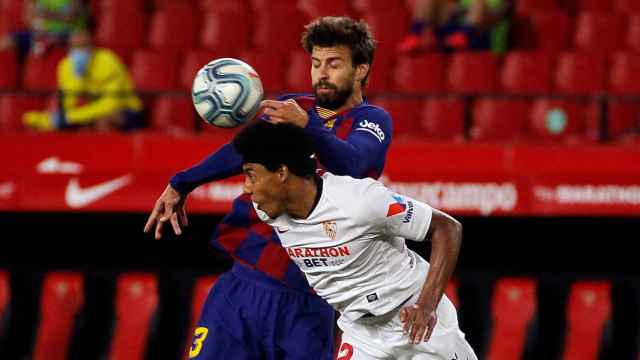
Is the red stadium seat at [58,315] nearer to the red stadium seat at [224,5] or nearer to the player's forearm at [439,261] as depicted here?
the red stadium seat at [224,5]

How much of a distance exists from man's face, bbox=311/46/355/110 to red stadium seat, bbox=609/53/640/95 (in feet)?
14.5

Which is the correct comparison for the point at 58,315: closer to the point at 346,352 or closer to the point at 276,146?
the point at 346,352

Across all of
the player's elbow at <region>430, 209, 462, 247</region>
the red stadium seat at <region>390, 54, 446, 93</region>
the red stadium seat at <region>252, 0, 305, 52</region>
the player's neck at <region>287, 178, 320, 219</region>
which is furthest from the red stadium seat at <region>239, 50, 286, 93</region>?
the player's elbow at <region>430, 209, 462, 247</region>

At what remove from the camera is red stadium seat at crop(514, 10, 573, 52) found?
33.0 ft

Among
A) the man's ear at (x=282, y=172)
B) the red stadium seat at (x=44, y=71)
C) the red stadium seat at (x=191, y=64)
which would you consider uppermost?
the man's ear at (x=282, y=172)

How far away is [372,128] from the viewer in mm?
5320

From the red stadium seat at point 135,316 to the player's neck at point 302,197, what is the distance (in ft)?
15.7

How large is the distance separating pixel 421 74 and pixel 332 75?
4242mm

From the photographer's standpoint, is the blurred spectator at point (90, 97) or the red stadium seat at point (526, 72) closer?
the blurred spectator at point (90, 97)

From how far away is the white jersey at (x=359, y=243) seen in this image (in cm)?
496

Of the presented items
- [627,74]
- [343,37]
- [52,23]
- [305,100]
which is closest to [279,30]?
[52,23]

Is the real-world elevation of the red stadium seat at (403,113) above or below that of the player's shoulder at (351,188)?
below

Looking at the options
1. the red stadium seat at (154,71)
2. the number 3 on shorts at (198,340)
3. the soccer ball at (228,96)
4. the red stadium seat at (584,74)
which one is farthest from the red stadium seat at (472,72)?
the soccer ball at (228,96)

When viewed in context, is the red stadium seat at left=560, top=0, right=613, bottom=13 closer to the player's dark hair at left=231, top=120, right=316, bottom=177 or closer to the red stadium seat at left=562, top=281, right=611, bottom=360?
the red stadium seat at left=562, top=281, right=611, bottom=360
